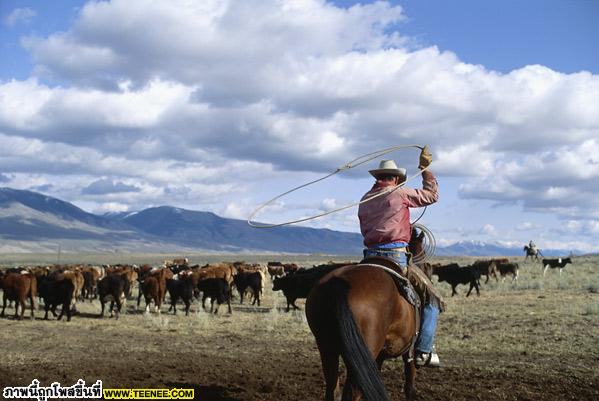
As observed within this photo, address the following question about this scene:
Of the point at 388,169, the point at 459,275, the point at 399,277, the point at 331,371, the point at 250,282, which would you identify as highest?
the point at 388,169

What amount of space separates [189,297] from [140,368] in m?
11.6

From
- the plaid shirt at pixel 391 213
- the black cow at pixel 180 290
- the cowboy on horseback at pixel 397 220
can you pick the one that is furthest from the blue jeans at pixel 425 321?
the black cow at pixel 180 290

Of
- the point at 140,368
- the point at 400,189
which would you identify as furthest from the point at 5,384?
the point at 400,189

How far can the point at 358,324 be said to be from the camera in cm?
525

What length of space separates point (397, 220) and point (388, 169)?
0.61 metres

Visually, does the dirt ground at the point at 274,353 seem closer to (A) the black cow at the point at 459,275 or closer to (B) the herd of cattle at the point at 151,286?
(B) the herd of cattle at the point at 151,286

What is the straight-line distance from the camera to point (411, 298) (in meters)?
5.95

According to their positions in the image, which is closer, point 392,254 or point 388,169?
point 392,254

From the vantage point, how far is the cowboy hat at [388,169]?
673 centimetres

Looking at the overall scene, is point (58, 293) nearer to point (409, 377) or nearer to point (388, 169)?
point (409, 377)

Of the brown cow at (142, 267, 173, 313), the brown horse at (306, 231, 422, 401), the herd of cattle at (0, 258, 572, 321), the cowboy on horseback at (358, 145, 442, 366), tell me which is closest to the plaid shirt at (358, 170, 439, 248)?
the cowboy on horseback at (358, 145, 442, 366)

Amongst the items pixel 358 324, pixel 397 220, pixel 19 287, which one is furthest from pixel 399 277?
pixel 19 287

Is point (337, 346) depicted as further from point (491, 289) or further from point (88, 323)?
point (491, 289)

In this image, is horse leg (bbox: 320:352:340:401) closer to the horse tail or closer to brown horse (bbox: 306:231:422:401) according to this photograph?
brown horse (bbox: 306:231:422:401)
